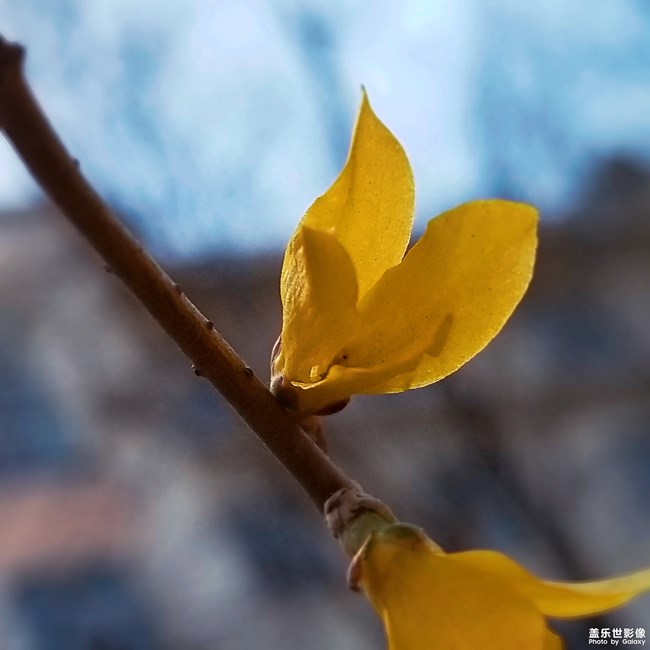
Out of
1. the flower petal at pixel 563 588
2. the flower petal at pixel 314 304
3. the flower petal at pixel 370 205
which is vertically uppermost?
the flower petal at pixel 370 205

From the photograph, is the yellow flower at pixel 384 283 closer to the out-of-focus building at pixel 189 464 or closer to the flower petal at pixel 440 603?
the flower petal at pixel 440 603

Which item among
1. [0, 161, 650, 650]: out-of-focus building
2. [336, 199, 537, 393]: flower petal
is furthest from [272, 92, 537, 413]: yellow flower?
[0, 161, 650, 650]: out-of-focus building

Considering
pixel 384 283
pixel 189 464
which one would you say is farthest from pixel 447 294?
pixel 189 464

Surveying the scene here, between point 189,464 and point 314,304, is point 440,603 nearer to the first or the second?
point 314,304

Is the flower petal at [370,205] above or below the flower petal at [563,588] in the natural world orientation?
above

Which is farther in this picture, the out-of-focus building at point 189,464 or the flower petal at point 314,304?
the out-of-focus building at point 189,464

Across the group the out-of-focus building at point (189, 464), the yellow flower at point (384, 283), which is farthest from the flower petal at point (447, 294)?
the out-of-focus building at point (189, 464)
